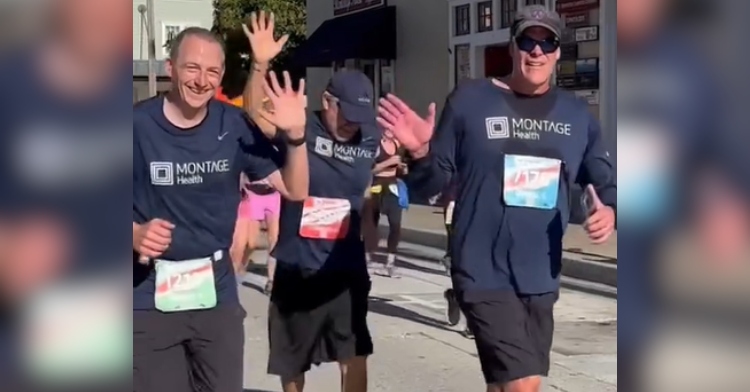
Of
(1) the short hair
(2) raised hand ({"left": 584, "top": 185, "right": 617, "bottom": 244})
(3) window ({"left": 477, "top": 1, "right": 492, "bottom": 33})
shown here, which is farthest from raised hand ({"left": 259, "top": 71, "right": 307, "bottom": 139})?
(3) window ({"left": 477, "top": 1, "right": 492, "bottom": 33})

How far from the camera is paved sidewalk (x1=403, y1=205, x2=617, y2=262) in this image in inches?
537

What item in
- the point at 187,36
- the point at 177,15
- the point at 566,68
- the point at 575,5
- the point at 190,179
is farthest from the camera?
→ the point at 177,15

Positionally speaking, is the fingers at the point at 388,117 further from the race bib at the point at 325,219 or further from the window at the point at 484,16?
the window at the point at 484,16

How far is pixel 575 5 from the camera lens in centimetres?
1897

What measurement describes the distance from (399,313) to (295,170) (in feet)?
21.0

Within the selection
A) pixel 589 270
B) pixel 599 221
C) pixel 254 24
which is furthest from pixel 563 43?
pixel 599 221

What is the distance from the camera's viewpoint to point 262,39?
5043 mm

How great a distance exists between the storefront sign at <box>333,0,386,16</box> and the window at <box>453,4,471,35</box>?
3932mm

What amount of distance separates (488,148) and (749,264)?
8.73 ft

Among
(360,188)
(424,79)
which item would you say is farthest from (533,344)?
(424,79)

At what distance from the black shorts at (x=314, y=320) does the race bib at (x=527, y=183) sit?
140 centimetres

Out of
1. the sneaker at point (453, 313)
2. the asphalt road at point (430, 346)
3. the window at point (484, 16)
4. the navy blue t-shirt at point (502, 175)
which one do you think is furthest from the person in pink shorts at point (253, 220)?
the window at point (484, 16)

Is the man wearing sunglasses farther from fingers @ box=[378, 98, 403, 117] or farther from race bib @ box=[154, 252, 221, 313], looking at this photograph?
race bib @ box=[154, 252, 221, 313]

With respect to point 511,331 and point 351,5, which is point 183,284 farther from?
point 351,5
